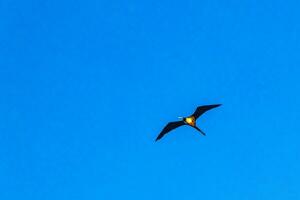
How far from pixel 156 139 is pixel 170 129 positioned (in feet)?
5.39

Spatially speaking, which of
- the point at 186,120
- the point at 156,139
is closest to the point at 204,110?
the point at 186,120

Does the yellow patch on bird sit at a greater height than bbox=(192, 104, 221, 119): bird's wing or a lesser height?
lesser

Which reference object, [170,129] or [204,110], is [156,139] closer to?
[170,129]

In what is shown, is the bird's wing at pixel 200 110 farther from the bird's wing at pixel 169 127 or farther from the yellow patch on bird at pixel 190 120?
the bird's wing at pixel 169 127

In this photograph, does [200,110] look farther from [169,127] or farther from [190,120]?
[169,127]

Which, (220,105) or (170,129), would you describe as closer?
(220,105)

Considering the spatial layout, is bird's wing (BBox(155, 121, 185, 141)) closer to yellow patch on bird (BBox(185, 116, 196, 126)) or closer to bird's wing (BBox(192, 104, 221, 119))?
yellow patch on bird (BBox(185, 116, 196, 126))

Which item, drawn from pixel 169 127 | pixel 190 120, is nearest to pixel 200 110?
pixel 190 120

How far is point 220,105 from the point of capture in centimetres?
4159

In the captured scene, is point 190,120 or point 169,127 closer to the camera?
point 190,120

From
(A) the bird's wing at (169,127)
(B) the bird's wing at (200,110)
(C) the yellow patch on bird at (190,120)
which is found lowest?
(C) the yellow patch on bird at (190,120)

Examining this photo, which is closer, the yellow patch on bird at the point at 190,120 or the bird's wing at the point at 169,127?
the yellow patch on bird at the point at 190,120

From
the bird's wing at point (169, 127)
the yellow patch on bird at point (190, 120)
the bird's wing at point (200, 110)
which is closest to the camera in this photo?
the bird's wing at point (200, 110)

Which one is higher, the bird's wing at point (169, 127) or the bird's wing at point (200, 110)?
the bird's wing at point (169, 127)
